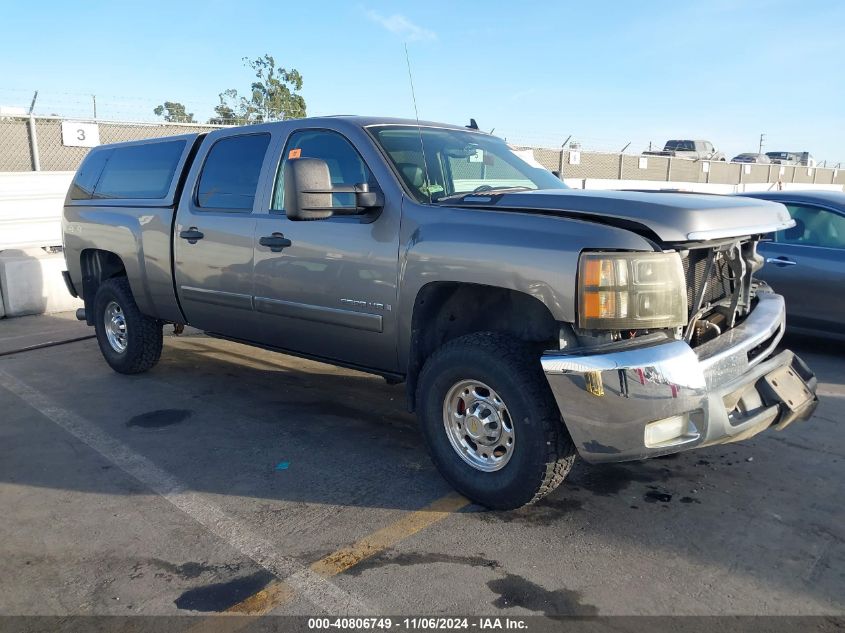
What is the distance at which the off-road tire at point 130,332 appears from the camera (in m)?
6.04

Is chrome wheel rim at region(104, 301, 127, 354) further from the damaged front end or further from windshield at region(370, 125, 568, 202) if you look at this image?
the damaged front end

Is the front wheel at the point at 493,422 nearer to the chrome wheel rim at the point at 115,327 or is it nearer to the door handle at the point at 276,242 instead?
the door handle at the point at 276,242

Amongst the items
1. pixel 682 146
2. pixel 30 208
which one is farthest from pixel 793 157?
pixel 30 208

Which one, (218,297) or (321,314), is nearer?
(321,314)

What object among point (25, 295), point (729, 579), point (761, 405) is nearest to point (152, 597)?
point (729, 579)

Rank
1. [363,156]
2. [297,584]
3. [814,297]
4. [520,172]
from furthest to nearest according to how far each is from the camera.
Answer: [814,297]
[520,172]
[363,156]
[297,584]

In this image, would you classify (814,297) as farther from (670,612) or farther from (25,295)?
(25,295)

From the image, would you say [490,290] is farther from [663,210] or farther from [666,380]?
[666,380]

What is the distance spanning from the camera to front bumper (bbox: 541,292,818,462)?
2.98 meters

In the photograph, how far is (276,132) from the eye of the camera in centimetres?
477

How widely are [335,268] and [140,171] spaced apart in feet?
9.07

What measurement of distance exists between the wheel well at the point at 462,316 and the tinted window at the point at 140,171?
2842 mm

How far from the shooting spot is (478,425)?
355 cm

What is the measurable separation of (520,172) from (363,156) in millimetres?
1132
